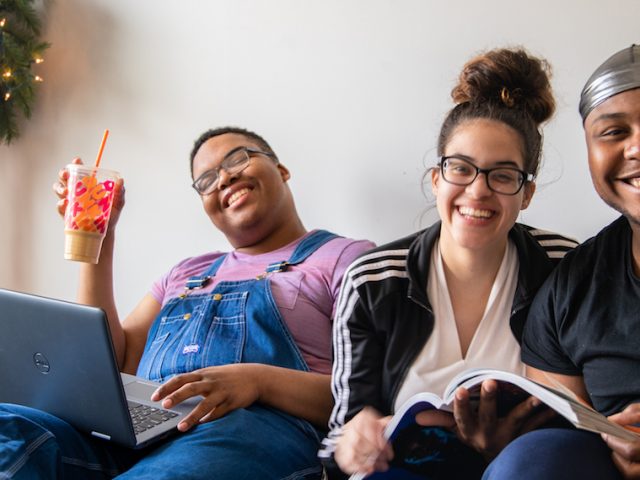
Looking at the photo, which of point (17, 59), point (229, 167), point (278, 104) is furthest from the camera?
point (17, 59)

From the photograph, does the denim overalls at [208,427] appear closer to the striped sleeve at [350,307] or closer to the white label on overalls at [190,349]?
the white label on overalls at [190,349]

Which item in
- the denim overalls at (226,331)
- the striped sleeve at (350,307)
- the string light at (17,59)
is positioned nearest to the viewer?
the striped sleeve at (350,307)

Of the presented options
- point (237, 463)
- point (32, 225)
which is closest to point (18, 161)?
point (32, 225)

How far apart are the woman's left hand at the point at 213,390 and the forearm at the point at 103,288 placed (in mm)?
504

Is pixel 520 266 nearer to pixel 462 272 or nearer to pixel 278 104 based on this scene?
pixel 462 272

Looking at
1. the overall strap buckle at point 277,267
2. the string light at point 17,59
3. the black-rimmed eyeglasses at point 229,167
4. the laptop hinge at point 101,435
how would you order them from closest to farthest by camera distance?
the laptop hinge at point 101,435 < the overall strap buckle at point 277,267 < the black-rimmed eyeglasses at point 229,167 < the string light at point 17,59

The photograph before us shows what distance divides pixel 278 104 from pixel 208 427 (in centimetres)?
98

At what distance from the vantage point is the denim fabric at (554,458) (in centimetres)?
74

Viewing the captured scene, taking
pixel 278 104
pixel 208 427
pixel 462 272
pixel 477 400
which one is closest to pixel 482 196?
pixel 462 272

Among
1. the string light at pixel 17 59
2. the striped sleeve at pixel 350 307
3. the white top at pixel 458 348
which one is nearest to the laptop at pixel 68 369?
the striped sleeve at pixel 350 307

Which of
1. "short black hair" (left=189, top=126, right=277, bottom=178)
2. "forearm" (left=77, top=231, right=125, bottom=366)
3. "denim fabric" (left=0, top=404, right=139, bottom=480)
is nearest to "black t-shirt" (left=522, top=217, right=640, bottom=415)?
"denim fabric" (left=0, top=404, right=139, bottom=480)

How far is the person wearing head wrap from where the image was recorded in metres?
0.93

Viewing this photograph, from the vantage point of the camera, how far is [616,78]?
94cm

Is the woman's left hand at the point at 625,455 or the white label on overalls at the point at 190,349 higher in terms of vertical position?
the woman's left hand at the point at 625,455
